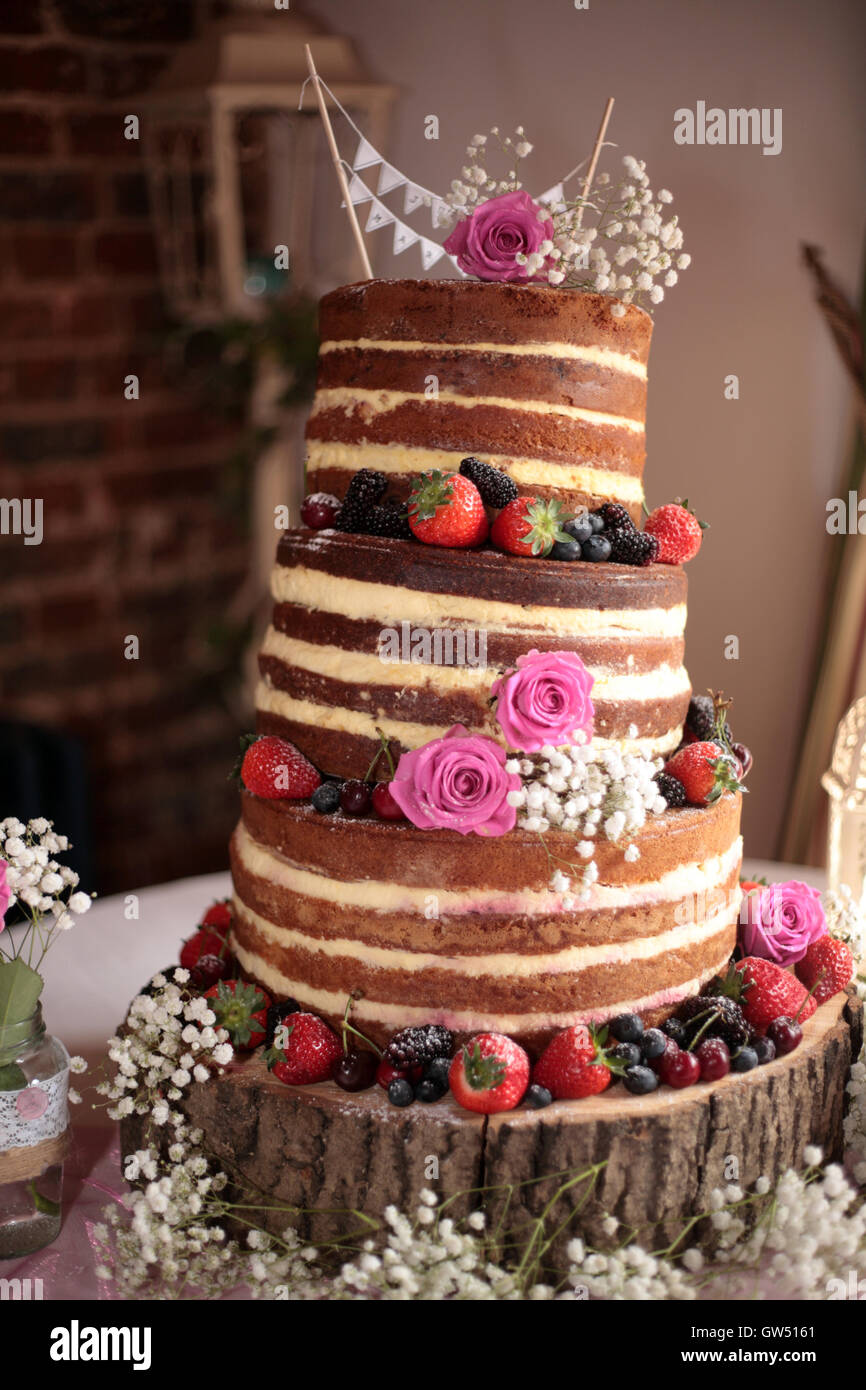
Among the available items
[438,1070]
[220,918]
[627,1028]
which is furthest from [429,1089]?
[220,918]

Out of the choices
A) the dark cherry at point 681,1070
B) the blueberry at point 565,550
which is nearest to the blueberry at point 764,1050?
the dark cherry at point 681,1070

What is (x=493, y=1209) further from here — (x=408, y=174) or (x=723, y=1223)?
(x=408, y=174)

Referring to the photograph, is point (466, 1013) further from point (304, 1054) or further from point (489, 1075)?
point (304, 1054)

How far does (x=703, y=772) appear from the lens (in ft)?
6.93

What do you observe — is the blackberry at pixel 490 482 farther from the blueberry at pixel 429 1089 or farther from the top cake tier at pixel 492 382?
the blueberry at pixel 429 1089

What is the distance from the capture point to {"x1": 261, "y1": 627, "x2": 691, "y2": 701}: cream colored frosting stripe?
6.47 ft

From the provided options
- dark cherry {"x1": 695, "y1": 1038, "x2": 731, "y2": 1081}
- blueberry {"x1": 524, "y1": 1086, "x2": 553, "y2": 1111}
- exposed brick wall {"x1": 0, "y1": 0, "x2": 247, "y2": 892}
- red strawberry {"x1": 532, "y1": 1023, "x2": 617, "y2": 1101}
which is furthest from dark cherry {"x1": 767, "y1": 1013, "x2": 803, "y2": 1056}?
exposed brick wall {"x1": 0, "y1": 0, "x2": 247, "y2": 892}

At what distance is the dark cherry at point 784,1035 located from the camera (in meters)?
2.11

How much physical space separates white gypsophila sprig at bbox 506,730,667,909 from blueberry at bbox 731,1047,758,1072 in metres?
0.37

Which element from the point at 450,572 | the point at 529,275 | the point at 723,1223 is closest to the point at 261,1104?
the point at 723,1223

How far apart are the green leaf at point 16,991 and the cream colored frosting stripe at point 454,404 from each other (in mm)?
1074

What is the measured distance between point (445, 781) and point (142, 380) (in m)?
3.00

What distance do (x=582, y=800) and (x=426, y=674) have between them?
32 cm
